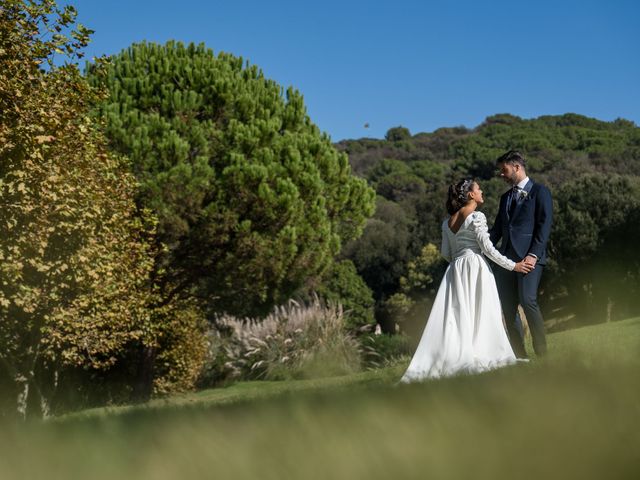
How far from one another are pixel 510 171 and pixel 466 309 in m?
1.56

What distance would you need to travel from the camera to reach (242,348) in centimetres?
2609

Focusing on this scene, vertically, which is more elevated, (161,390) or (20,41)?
(20,41)

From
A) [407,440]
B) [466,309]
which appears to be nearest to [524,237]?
[466,309]

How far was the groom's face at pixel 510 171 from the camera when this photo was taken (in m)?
8.10

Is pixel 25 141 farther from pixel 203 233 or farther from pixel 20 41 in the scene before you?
pixel 203 233

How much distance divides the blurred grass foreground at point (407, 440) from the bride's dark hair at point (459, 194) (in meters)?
6.14

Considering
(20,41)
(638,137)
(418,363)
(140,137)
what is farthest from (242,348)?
(638,137)

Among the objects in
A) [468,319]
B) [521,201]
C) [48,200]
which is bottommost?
[468,319]

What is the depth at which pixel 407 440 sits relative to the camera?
1.42 meters

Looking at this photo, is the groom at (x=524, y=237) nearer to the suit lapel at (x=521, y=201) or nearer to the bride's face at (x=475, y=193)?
the suit lapel at (x=521, y=201)

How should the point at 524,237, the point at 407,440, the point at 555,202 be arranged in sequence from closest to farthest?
the point at 407,440 → the point at 524,237 → the point at 555,202

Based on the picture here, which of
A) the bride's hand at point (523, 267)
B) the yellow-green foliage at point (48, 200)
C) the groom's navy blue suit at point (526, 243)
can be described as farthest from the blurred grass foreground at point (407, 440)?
the yellow-green foliage at point (48, 200)

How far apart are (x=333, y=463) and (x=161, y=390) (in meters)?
22.2

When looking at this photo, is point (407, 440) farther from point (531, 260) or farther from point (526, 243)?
point (526, 243)
